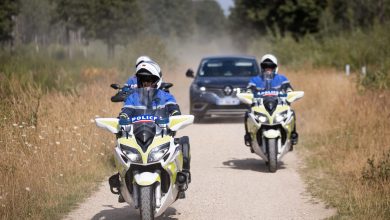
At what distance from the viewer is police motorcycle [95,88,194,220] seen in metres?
7.66

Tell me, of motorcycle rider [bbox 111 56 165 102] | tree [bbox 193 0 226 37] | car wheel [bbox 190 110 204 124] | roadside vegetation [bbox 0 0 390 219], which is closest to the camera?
roadside vegetation [bbox 0 0 390 219]

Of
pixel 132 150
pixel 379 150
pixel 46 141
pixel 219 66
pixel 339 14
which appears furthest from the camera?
pixel 339 14

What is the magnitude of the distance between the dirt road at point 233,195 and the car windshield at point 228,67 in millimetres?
6370

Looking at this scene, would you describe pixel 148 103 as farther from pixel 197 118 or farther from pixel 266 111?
pixel 197 118

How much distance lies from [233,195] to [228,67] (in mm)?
11798

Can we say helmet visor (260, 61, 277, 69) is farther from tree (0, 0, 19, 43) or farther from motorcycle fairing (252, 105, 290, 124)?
tree (0, 0, 19, 43)

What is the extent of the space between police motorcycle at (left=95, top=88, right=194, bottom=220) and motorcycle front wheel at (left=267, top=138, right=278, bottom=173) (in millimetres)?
4345

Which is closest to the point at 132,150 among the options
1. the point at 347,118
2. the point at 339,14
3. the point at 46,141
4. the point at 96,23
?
the point at 46,141

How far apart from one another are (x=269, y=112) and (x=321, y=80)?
11341mm

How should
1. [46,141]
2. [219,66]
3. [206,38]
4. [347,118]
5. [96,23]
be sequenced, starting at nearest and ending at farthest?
[46,141], [347,118], [219,66], [96,23], [206,38]

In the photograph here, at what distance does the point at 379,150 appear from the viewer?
12.8 metres

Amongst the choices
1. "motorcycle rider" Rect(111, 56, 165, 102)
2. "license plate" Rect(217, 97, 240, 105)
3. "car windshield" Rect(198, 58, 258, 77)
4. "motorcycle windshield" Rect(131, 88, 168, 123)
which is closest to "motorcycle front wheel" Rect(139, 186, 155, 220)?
"motorcycle windshield" Rect(131, 88, 168, 123)

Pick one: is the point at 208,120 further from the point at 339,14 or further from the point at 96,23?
the point at 339,14

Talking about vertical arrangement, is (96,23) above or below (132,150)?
above
